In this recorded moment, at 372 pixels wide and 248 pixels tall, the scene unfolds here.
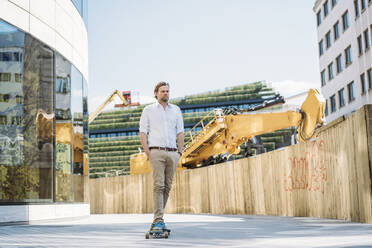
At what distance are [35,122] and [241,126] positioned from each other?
7896 millimetres

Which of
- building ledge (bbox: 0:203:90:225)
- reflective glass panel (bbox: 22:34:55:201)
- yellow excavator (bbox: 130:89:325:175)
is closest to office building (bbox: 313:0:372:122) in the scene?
yellow excavator (bbox: 130:89:325:175)

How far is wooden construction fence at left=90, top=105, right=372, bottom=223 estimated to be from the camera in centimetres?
776

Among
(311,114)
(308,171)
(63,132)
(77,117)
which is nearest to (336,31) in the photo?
(311,114)

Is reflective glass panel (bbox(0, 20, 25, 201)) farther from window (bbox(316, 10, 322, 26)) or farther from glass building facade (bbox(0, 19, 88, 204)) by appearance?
window (bbox(316, 10, 322, 26))

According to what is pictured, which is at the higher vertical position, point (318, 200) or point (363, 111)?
point (363, 111)

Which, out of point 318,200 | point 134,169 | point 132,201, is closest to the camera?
point 318,200

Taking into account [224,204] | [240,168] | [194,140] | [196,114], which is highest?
[196,114]

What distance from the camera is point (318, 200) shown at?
1020 centimetres

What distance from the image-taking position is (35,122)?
11125 mm

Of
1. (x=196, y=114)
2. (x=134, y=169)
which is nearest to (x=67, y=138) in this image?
(x=134, y=169)

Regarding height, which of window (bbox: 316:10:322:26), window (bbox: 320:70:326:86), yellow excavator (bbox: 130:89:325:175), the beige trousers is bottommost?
the beige trousers

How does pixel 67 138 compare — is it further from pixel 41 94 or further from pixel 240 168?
pixel 240 168

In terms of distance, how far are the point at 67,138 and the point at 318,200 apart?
6.18m

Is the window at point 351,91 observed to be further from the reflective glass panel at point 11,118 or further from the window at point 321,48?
the reflective glass panel at point 11,118
